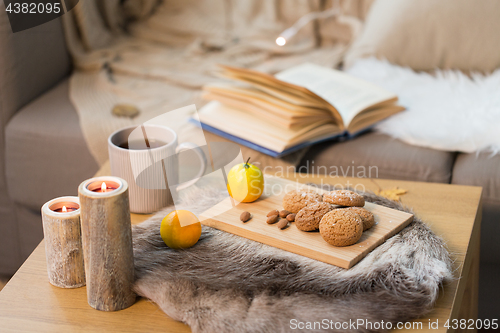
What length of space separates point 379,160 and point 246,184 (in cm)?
48

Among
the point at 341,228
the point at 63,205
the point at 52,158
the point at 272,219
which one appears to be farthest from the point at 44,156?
the point at 341,228

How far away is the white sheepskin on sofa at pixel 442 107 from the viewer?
1.12m

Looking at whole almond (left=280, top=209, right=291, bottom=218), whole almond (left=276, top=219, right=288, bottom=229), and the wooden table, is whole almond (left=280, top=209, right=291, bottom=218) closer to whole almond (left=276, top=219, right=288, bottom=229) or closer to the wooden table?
whole almond (left=276, top=219, right=288, bottom=229)

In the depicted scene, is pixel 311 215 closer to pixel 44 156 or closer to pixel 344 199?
pixel 344 199

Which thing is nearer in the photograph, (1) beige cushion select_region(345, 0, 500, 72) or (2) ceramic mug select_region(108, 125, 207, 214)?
(2) ceramic mug select_region(108, 125, 207, 214)

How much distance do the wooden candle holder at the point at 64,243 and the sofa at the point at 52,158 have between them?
61 centimetres

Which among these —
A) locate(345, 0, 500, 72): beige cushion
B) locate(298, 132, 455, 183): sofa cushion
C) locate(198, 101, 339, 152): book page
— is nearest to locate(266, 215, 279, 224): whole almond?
locate(198, 101, 339, 152): book page

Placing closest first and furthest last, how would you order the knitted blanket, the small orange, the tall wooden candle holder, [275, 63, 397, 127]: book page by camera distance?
1. the tall wooden candle holder
2. the small orange
3. [275, 63, 397, 127]: book page
4. the knitted blanket

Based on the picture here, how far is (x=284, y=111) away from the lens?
1.05m

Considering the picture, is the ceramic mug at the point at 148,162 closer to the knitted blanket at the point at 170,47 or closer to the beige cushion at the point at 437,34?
the knitted blanket at the point at 170,47

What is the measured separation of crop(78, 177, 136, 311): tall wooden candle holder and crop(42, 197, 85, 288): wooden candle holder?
0.05 m

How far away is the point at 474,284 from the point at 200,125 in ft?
2.21

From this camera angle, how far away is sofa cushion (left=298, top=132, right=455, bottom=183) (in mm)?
1088

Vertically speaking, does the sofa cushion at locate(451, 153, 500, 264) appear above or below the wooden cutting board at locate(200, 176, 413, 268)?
below
